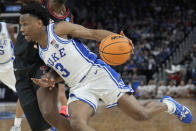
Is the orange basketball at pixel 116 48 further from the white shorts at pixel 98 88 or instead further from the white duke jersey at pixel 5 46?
the white duke jersey at pixel 5 46

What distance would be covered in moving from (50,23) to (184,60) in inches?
458

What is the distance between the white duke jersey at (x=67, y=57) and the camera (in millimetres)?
3600

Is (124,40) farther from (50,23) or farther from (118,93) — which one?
(50,23)

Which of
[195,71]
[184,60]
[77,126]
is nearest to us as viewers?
[77,126]

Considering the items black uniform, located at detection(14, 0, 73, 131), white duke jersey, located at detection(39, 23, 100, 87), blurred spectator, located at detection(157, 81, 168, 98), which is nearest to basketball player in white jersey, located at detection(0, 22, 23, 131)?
black uniform, located at detection(14, 0, 73, 131)

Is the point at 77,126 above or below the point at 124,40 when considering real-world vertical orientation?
below

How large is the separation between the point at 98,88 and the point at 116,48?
1.66 ft

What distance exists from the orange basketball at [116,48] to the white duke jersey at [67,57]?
0.32 metres

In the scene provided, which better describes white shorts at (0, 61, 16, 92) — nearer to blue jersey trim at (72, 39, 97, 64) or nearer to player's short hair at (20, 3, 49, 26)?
player's short hair at (20, 3, 49, 26)

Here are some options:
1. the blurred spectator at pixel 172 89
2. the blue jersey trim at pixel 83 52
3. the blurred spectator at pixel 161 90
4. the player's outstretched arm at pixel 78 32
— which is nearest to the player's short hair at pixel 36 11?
the player's outstretched arm at pixel 78 32

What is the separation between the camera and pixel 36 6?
3.74 m

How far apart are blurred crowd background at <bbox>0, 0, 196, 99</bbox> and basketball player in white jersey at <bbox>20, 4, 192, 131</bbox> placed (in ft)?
5.69

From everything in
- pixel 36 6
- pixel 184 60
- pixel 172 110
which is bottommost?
pixel 184 60

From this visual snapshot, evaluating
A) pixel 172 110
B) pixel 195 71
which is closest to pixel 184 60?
pixel 195 71
